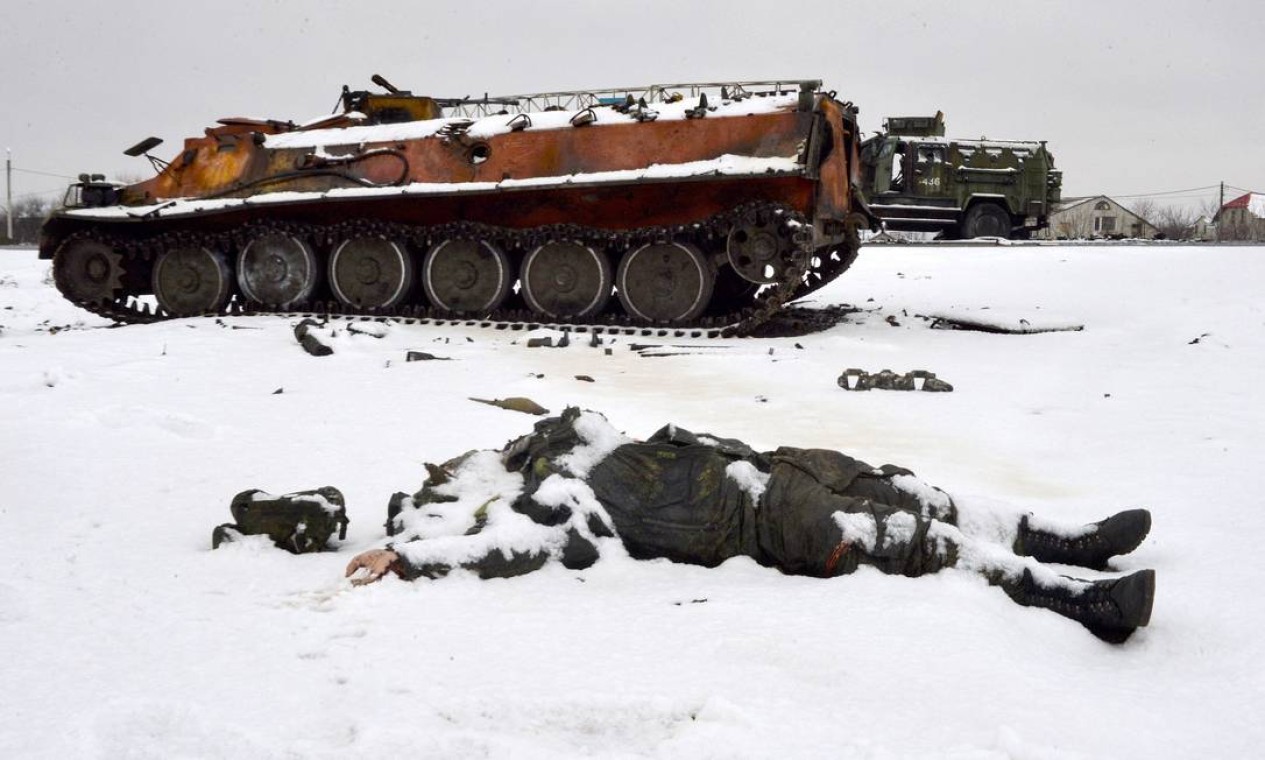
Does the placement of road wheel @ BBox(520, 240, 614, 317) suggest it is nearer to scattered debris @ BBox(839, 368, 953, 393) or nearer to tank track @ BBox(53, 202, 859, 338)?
tank track @ BBox(53, 202, 859, 338)

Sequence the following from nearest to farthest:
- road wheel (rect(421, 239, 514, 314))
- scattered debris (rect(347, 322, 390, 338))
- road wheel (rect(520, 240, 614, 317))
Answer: scattered debris (rect(347, 322, 390, 338))
road wheel (rect(520, 240, 614, 317))
road wheel (rect(421, 239, 514, 314))

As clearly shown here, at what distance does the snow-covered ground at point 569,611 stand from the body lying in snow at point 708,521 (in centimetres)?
9

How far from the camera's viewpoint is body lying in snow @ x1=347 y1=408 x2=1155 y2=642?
150 inches

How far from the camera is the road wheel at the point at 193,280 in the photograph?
44.4 feet

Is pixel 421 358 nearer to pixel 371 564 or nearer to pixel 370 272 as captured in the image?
pixel 370 272

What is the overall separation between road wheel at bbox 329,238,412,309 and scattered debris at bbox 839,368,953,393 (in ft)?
21.3

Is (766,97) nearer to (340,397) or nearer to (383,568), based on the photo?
(340,397)

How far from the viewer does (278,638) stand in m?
3.35

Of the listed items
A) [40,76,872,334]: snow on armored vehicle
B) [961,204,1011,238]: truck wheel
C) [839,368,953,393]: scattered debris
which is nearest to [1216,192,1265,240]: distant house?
[961,204,1011,238]: truck wheel

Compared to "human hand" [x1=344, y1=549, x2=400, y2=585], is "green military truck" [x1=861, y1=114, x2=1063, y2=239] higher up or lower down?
higher up

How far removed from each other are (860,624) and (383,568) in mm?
1660

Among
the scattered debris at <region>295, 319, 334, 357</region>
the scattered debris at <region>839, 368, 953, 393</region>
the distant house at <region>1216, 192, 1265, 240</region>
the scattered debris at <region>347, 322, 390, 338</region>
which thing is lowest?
the scattered debris at <region>839, 368, 953, 393</region>

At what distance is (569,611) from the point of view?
3596 mm

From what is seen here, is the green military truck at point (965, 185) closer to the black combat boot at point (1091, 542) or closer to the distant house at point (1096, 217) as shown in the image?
Result: the black combat boot at point (1091, 542)
